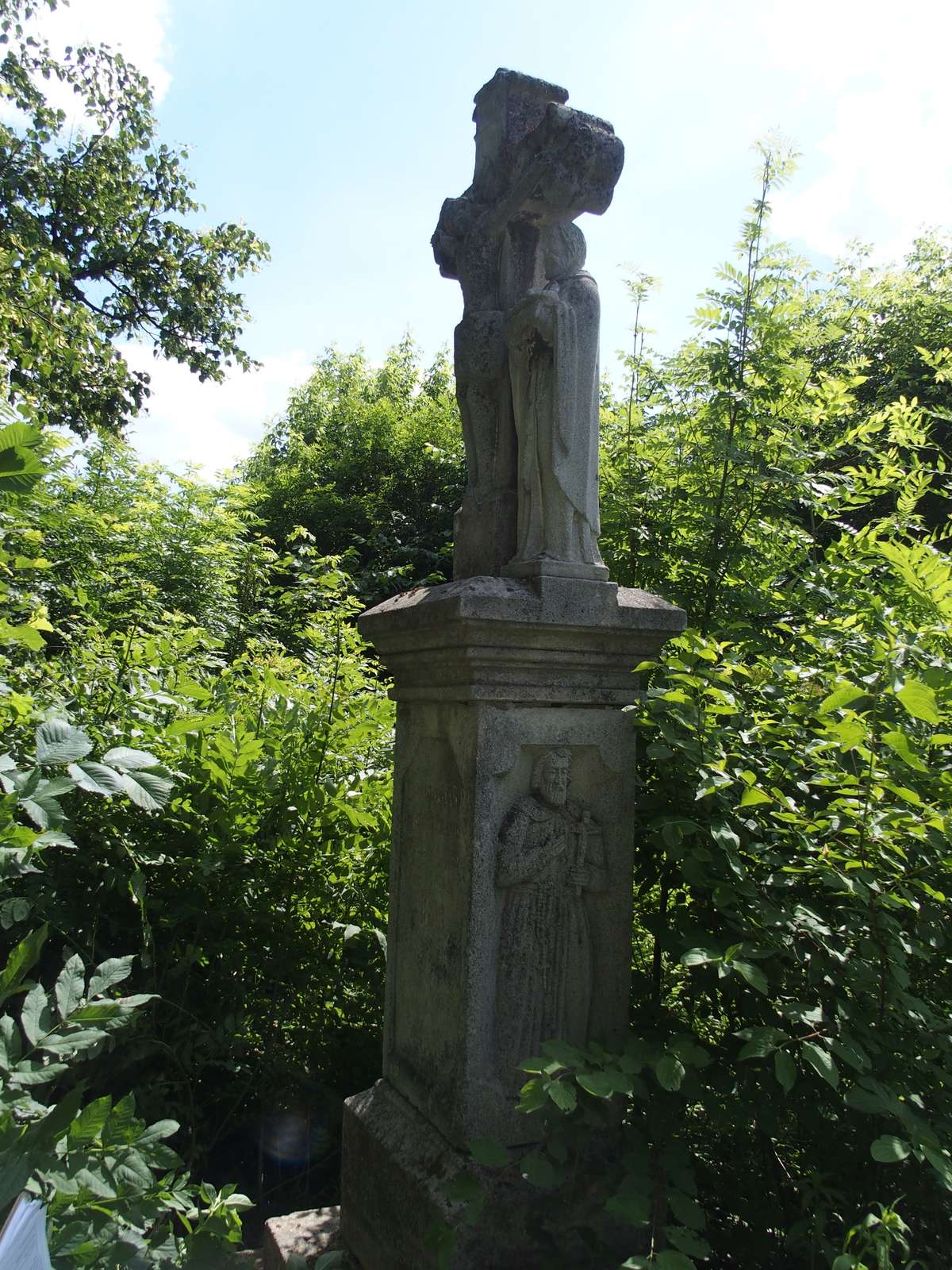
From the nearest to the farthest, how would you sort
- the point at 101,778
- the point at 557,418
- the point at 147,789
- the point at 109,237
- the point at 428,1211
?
1. the point at 101,778
2. the point at 147,789
3. the point at 428,1211
4. the point at 557,418
5. the point at 109,237

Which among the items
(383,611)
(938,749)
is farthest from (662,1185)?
(383,611)

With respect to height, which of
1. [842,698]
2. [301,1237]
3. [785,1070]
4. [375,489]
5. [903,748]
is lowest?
[301,1237]

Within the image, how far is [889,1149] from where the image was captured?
5.33 ft

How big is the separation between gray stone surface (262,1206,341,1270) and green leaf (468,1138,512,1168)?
1.15 m

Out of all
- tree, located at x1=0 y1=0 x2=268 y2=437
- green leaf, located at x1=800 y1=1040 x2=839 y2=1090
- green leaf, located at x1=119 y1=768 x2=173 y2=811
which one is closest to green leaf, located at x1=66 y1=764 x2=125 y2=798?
green leaf, located at x1=119 y1=768 x2=173 y2=811

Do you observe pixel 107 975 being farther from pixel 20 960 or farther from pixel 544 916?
pixel 544 916

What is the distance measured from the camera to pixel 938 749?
2.29 m

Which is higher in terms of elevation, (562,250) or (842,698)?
(562,250)

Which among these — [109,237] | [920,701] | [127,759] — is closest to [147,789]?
[127,759]

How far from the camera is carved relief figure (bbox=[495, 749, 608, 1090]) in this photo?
2.37 metres

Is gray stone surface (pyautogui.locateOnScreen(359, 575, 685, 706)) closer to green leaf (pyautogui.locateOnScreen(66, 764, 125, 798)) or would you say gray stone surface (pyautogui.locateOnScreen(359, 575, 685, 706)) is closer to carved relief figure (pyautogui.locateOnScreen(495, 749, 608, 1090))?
carved relief figure (pyautogui.locateOnScreen(495, 749, 608, 1090))

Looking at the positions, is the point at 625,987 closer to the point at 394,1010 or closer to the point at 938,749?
the point at 394,1010

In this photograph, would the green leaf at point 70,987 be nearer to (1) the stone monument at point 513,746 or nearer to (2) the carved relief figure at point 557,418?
(1) the stone monument at point 513,746

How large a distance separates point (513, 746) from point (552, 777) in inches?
5.5
